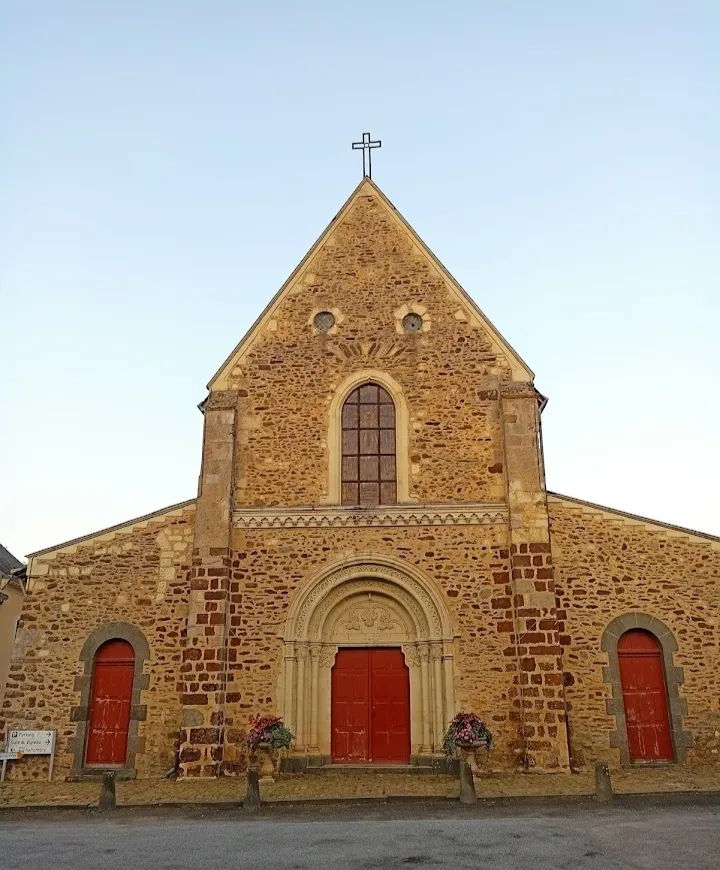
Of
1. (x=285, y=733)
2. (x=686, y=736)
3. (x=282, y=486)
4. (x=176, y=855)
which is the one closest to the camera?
(x=176, y=855)

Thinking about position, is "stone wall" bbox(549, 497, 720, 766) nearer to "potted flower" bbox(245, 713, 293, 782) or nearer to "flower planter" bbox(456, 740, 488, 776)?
"flower planter" bbox(456, 740, 488, 776)

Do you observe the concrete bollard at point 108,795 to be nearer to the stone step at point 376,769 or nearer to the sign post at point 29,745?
the sign post at point 29,745

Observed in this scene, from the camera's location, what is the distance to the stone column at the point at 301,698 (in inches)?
520

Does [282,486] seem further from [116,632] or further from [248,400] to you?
[116,632]

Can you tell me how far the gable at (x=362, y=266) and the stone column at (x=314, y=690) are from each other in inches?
222

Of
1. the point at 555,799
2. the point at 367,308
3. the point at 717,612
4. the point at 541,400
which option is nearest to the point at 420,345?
the point at 367,308

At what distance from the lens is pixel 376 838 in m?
8.09

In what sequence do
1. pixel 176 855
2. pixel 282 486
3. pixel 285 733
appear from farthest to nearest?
1. pixel 282 486
2. pixel 285 733
3. pixel 176 855

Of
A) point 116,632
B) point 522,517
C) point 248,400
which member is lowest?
point 116,632

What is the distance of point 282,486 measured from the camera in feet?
48.3

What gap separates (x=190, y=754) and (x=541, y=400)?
9372mm

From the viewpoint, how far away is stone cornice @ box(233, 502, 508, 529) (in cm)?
1420

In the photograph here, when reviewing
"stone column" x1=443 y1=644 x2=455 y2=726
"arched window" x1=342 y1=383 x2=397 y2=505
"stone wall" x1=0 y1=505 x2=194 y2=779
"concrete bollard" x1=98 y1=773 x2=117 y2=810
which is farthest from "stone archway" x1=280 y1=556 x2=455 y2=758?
"concrete bollard" x1=98 y1=773 x2=117 y2=810

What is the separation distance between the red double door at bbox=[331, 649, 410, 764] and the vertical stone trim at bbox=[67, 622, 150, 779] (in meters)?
3.55
